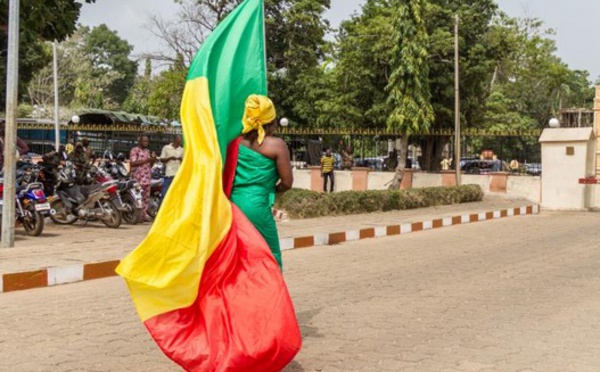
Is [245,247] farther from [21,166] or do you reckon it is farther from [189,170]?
[21,166]

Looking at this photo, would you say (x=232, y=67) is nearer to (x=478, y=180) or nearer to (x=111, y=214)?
(x=111, y=214)

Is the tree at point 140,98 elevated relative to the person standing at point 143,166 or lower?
elevated

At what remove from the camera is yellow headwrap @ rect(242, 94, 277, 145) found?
4.84 meters

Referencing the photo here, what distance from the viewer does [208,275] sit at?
14.2 feet

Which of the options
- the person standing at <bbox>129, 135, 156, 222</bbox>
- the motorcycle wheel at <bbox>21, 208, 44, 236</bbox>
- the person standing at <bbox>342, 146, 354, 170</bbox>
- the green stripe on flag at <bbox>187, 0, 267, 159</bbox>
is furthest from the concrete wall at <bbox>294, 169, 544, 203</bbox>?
the green stripe on flag at <bbox>187, 0, 267, 159</bbox>

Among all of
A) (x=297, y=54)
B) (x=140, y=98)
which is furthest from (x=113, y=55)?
(x=297, y=54)

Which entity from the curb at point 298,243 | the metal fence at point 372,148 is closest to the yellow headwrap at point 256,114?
the curb at point 298,243

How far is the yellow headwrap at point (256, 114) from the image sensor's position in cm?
484

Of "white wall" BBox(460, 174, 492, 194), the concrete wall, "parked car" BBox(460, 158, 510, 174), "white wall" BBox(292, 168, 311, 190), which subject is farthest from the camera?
"parked car" BBox(460, 158, 510, 174)

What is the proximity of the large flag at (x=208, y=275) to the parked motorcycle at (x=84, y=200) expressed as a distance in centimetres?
896

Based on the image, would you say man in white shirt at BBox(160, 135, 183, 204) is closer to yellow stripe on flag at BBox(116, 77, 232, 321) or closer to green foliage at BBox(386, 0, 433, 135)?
yellow stripe on flag at BBox(116, 77, 232, 321)

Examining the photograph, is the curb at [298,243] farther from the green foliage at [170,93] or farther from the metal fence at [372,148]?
the green foliage at [170,93]

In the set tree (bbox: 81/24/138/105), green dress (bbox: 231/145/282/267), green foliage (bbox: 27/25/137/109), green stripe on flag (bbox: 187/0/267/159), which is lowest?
green dress (bbox: 231/145/282/267)

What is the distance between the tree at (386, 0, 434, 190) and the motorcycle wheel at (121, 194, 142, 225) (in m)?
13.2
